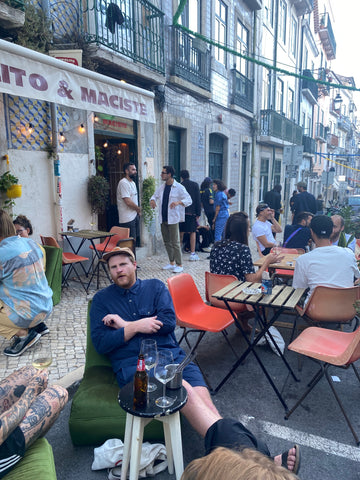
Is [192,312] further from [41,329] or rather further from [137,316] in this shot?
[41,329]

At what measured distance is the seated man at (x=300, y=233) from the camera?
5.79 meters

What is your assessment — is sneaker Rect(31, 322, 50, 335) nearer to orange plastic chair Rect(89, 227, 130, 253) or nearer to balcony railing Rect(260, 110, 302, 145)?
orange plastic chair Rect(89, 227, 130, 253)

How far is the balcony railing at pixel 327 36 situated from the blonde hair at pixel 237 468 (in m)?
32.6

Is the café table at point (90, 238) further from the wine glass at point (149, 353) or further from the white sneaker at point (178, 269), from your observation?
the wine glass at point (149, 353)

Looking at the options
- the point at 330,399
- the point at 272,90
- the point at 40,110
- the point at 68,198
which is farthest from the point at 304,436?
the point at 272,90

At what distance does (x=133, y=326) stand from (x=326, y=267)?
217 centimetres

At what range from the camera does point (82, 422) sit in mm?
2426

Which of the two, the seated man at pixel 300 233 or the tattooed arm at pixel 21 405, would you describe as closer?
the tattooed arm at pixel 21 405

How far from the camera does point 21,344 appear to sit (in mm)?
3754

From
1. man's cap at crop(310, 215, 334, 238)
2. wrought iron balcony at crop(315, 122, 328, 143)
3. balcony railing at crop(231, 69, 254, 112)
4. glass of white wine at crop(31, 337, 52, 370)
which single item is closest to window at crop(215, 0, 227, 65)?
balcony railing at crop(231, 69, 254, 112)

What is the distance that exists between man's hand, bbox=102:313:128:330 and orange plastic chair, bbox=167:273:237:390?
3.36 ft

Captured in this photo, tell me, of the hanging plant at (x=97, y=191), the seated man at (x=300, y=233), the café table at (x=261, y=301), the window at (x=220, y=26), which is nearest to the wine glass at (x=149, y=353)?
the café table at (x=261, y=301)

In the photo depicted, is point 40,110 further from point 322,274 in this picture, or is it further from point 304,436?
point 304,436

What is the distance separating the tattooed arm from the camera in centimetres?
165
